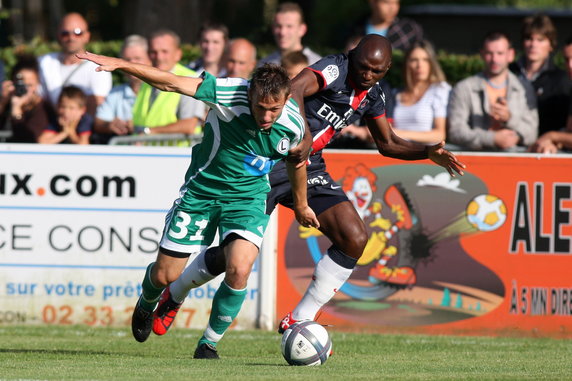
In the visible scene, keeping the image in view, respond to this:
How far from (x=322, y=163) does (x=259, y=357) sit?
5.30 ft

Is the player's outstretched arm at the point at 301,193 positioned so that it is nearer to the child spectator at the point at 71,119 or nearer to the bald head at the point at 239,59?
the bald head at the point at 239,59

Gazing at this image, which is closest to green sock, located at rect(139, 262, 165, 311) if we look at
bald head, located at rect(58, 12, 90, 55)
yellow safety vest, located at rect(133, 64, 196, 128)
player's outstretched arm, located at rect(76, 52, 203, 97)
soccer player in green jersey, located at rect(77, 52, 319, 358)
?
soccer player in green jersey, located at rect(77, 52, 319, 358)

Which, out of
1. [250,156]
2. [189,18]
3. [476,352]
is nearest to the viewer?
[250,156]

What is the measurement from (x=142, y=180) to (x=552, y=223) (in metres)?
4.00

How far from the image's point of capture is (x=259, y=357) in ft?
29.2

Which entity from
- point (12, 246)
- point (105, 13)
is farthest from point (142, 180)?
point (105, 13)

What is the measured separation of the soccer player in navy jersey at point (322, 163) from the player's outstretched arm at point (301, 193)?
1.83ft

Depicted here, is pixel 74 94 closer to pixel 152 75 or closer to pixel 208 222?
pixel 208 222

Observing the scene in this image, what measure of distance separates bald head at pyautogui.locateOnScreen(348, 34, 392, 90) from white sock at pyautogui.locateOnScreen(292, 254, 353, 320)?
1503 millimetres

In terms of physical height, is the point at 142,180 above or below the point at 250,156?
below

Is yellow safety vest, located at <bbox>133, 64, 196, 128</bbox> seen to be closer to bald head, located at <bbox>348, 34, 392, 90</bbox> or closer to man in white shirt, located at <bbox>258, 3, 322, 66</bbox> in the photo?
man in white shirt, located at <bbox>258, 3, 322, 66</bbox>

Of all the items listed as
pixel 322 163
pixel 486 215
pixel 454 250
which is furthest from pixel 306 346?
pixel 486 215

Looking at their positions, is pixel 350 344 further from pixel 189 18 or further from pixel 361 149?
pixel 189 18

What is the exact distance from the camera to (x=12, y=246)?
11.0 metres
